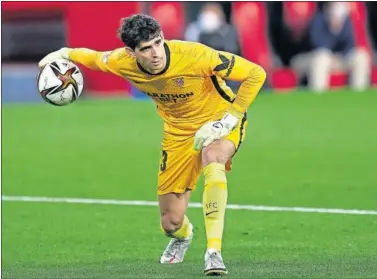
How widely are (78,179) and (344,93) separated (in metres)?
12.4

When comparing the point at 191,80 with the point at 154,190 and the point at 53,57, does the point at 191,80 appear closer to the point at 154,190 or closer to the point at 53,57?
the point at 53,57

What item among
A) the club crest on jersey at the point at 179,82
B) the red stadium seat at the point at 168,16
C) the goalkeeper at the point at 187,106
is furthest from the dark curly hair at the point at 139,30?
the red stadium seat at the point at 168,16

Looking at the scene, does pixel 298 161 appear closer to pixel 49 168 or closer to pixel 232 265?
pixel 49 168

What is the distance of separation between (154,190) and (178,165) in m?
5.30

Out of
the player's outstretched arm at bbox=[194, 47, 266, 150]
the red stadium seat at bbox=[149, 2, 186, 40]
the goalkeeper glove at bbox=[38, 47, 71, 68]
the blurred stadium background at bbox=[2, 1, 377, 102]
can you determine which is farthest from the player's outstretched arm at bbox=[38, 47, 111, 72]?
the red stadium seat at bbox=[149, 2, 186, 40]

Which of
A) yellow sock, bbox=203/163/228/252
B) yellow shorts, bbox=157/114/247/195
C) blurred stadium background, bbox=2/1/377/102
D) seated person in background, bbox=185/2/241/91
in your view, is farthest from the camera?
blurred stadium background, bbox=2/1/377/102

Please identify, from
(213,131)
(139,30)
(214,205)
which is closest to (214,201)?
(214,205)

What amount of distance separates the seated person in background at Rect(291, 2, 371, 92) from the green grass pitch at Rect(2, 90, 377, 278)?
1.54 m

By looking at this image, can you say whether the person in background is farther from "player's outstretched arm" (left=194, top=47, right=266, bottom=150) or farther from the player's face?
the player's face

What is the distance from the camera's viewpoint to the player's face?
28.9ft

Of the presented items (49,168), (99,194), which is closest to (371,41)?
(49,168)

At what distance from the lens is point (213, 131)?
894cm

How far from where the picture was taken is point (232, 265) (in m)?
9.30

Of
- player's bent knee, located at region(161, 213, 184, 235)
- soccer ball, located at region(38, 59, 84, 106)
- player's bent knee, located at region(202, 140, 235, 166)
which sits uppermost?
soccer ball, located at region(38, 59, 84, 106)
